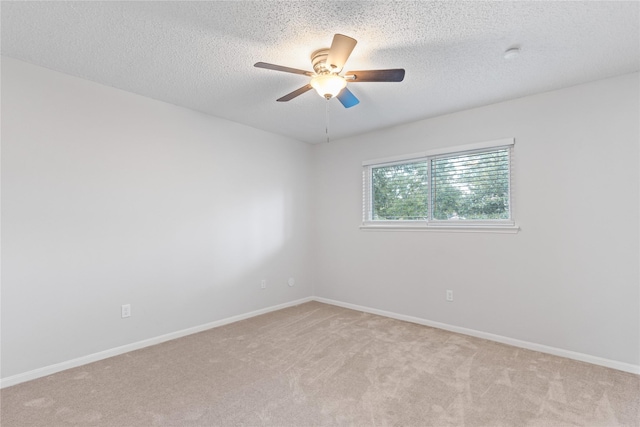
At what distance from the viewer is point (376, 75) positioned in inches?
82.0

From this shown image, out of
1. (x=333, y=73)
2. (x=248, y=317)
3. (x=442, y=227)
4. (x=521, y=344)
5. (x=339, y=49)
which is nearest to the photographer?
(x=339, y=49)

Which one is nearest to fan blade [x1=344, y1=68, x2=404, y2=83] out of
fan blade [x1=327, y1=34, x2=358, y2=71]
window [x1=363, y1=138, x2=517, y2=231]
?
fan blade [x1=327, y1=34, x2=358, y2=71]

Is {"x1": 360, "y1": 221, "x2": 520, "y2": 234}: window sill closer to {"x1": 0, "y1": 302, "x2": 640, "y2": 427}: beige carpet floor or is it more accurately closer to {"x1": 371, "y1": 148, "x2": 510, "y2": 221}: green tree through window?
{"x1": 371, "y1": 148, "x2": 510, "y2": 221}: green tree through window

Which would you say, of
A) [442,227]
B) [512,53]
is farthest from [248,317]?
[512,53]

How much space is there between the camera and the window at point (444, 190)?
3293 millimetres

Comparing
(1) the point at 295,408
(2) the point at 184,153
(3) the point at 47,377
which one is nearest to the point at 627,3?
(1) the point at 295,408

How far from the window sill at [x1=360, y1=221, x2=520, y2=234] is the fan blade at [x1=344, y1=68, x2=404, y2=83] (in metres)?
1.98

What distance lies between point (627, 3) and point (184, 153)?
3.61 meters

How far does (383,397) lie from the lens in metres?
2.17

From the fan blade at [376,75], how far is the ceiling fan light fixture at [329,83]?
6 centimetres

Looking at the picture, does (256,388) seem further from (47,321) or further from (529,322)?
(529,322)

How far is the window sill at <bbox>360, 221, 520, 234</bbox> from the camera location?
126 inches

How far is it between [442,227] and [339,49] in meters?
2.43

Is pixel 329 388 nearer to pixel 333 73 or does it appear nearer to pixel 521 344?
pixel 521 344
